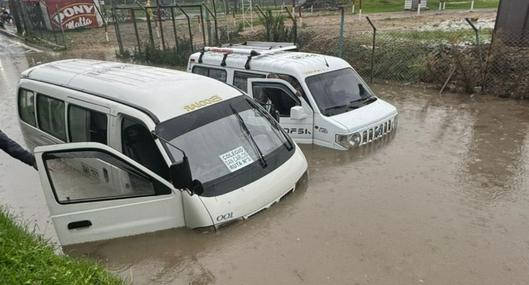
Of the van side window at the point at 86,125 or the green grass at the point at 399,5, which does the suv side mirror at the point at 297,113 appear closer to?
the van side window at the point at 86,125

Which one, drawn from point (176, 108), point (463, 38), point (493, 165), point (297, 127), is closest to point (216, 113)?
point (176, 108)

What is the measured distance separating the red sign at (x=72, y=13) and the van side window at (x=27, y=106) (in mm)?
25747

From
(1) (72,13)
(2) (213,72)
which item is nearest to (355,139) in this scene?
(2) (213,72)

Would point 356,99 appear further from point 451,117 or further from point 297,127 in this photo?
point 451,117

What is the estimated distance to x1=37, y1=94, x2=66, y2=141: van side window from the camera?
596 centimetres

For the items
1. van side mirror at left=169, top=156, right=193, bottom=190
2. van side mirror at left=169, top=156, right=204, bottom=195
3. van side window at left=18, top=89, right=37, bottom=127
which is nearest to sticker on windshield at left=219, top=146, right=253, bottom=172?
van side mirror at left=169, top=156, right=204, bottom=195

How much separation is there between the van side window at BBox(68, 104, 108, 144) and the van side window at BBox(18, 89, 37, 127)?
53.5 inches

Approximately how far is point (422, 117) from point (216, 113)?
5768mm

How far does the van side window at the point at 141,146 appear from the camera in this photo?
183 inches

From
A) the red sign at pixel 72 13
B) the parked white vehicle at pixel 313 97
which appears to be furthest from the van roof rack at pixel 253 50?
the red sign at pixel 72 13

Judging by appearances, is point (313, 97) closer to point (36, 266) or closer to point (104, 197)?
point (104, 197)

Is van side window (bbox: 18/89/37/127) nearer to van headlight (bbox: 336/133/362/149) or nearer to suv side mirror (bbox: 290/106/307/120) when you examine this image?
suv side mirror (bbox: 290/106/307/120)

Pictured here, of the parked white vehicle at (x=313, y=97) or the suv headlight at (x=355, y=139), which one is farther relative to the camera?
the parked white vehicle at (x=313, y=97)

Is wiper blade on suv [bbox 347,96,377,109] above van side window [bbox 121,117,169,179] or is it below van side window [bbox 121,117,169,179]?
below
